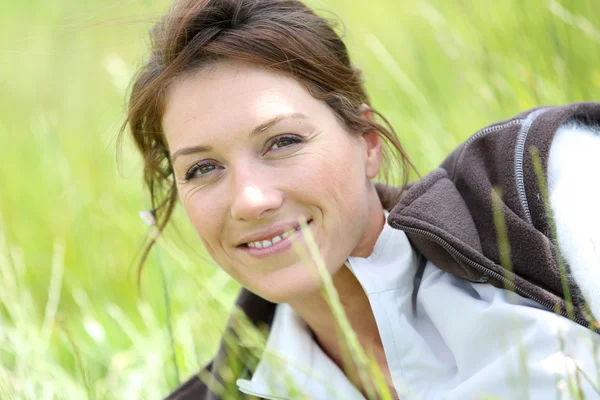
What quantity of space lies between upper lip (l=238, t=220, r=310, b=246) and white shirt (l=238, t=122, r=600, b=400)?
0.25 meters

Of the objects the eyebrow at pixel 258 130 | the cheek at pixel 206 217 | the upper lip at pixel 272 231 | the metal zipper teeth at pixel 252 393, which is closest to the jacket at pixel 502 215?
the upper lip at pixel 272 231

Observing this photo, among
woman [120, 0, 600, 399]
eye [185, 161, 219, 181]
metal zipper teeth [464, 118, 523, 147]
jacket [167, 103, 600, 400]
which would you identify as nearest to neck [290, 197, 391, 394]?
woman [120, 0, 600, 399]

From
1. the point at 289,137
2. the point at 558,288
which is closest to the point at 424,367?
the point at 558,288

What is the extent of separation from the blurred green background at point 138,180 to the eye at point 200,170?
31 cm

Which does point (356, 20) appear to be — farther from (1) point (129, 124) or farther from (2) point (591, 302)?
(2) point (591, 302)

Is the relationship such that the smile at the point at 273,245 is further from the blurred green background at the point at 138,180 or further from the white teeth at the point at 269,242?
the blurred green background at the point at 138,180

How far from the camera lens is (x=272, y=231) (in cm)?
225

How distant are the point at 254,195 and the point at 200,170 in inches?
12.4

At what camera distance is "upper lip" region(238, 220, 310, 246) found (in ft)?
7.34

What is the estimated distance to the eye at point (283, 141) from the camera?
7.46ft

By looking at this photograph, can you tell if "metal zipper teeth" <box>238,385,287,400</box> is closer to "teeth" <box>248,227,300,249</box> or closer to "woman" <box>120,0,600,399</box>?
"woman" <box>120,0,600,399</box>

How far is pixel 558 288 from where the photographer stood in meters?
2.01

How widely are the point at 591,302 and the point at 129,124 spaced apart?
1.57 meters

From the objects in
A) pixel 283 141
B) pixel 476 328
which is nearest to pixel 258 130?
pixel 283 141
